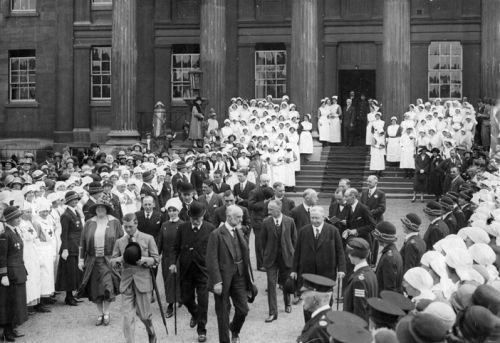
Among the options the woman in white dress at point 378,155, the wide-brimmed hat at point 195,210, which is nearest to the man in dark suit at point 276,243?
the wide-brimmed hat at point 195,210

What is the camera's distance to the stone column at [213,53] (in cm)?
2964

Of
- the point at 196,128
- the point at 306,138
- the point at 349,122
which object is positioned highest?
the point at 349,122

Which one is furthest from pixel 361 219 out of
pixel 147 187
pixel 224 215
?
pixel 147 187

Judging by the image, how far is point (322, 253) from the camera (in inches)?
A: 452

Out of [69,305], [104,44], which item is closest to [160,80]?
[104,44]

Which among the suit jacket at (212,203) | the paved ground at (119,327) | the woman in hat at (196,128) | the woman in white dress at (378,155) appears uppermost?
the woman in hat at (196,128)

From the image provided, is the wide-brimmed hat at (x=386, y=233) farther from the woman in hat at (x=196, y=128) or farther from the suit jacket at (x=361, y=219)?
the woman in hat at (x=196, y=128)

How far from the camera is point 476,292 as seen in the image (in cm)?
600

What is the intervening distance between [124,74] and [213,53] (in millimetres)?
3363

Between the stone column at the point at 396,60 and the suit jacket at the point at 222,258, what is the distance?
18.4 meters

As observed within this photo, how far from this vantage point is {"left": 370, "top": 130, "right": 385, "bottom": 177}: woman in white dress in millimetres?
27016

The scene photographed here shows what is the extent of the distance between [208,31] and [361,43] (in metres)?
6.84

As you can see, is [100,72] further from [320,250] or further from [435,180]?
[320,250]

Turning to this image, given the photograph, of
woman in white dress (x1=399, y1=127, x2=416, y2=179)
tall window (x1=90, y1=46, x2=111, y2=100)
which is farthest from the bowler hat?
tall window (x1=90, y1=46, x2=111, y2=100)
